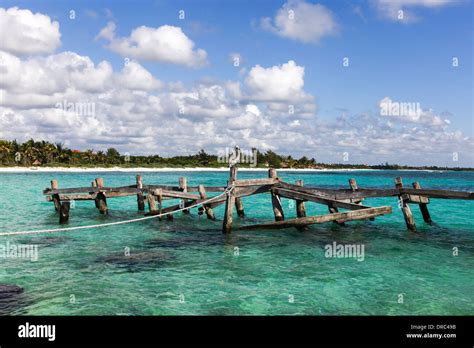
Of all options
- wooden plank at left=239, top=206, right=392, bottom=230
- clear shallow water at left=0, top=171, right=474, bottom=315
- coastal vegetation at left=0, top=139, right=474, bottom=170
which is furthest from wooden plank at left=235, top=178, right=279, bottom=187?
coastal vegetation at left=0, top=139, right=474, bottom=170

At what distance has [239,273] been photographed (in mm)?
10820

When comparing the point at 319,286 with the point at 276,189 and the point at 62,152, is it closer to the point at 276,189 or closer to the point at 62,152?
the point at 276,189

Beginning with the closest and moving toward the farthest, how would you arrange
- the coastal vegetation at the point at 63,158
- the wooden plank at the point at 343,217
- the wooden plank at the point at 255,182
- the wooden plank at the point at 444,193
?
the wooden plank at the point at 343,217, the wooden plank at the point at 444,193, the wooden plank at the point at 255,182, the coastal vegetation at the point at 63,158

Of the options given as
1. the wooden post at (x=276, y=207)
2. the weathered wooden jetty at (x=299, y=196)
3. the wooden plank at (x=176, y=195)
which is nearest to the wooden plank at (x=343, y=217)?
the weathered wooden jetty at (x=299, y=196)

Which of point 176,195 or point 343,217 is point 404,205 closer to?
point 343,217

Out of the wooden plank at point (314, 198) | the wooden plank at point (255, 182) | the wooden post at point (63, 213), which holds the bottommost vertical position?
the wooden post at point (63, 213)

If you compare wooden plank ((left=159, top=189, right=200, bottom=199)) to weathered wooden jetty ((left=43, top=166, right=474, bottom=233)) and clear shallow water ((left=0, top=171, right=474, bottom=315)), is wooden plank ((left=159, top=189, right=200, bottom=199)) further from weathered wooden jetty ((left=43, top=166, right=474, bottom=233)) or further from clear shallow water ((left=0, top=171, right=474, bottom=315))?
clear shallow water ((left=0, top=171, right=474, bottom=315))

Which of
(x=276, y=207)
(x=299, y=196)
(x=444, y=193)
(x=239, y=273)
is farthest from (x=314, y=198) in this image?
(x=239, y=273)

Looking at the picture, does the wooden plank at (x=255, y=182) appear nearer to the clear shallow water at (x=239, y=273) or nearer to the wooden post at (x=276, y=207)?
the wooden post at (x=276, y=207)

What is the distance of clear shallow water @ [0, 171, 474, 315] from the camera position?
27.8 ft

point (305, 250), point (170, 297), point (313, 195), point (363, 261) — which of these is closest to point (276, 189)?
point (313, 195)

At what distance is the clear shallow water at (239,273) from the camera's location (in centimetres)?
847
